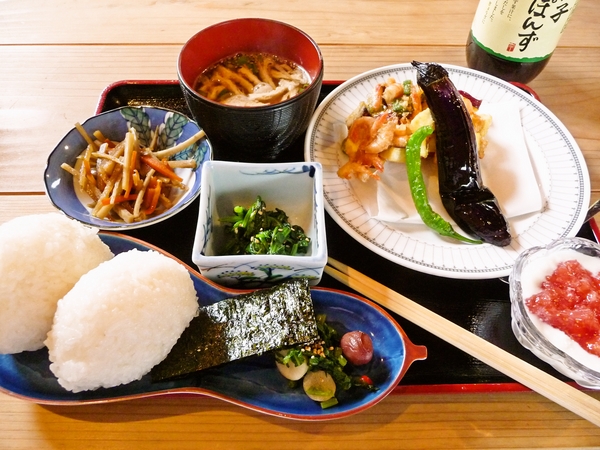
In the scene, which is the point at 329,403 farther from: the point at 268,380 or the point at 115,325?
the point at 115,325

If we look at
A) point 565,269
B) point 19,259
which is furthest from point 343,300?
point 19,259

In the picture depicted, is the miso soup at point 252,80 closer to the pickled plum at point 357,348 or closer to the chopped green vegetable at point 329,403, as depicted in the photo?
the pickled plum at point 357,348

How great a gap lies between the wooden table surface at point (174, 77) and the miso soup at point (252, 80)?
455mm

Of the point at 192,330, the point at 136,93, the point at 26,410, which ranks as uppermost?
the point at 136,93

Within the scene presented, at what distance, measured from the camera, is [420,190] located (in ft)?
4.71

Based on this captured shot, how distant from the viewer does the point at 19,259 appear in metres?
1.01

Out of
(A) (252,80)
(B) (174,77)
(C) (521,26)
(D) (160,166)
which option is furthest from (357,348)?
(B) (174,77)

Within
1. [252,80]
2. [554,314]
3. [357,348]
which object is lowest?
[357,348]

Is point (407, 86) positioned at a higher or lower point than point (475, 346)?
higher

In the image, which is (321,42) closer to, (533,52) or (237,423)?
(533,52)

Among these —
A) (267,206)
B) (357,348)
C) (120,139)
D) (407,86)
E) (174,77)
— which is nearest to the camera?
(357,348)

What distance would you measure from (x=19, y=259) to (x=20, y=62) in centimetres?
146

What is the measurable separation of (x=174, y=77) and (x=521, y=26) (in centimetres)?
147

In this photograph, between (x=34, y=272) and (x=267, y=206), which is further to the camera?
(x=267, y=206)
